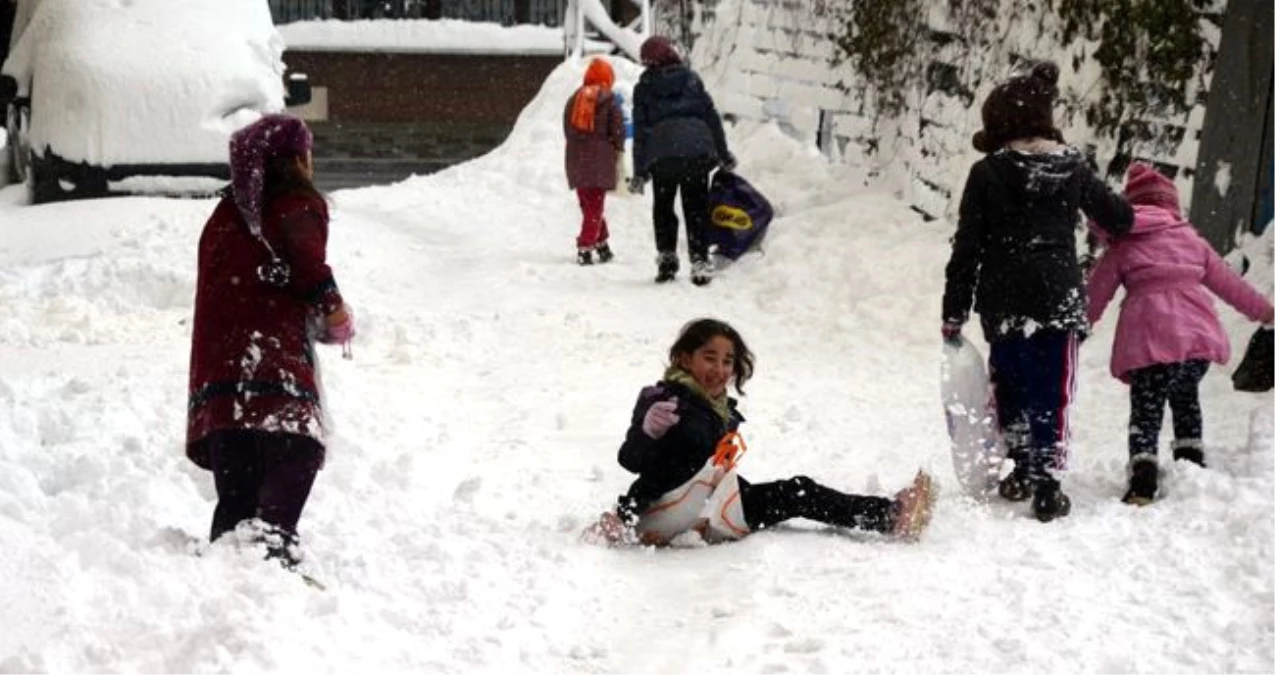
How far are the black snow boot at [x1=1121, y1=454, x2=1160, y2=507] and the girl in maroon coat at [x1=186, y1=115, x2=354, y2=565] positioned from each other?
2.67 metres

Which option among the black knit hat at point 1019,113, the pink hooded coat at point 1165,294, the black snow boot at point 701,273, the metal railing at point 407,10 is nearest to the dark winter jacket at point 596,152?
the black snow boot at point 701,273

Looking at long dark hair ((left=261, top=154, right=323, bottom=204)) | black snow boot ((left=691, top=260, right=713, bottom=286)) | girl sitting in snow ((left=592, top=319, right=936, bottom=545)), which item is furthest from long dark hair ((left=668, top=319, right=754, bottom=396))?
black snow boot ((left=691, top=260, right=713, bottom=286))

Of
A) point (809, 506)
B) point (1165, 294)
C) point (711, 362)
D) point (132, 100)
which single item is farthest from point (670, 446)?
point (132, 100)

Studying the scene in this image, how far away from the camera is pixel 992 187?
5723mm

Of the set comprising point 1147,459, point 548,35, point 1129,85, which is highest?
point 1129,85

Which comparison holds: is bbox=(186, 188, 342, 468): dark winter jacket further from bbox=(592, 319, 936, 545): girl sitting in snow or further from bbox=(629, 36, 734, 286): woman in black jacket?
bbox=(629, 36, 734, 286): woman in black jacket

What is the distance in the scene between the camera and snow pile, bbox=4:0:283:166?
1166 cm

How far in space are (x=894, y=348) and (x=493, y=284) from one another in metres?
3.14

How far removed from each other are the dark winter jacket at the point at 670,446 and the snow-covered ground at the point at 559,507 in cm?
23

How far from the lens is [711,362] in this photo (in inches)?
219

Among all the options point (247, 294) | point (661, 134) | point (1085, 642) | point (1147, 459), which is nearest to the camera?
point (1085, 642)

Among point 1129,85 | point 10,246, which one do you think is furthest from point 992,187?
point 10,246

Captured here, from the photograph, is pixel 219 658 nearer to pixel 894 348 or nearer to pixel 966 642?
pixel 966 642

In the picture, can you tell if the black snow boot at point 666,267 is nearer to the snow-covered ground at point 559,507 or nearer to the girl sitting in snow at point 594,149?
the snow-covered ground at point 559,507
